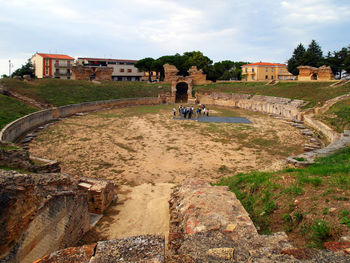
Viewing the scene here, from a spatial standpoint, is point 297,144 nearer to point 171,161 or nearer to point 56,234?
point 171,161

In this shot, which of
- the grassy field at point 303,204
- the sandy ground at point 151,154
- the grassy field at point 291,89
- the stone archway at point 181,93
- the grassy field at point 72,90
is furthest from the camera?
the stone archway at point 181,93

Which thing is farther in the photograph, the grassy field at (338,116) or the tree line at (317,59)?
the tree line at (317,59)

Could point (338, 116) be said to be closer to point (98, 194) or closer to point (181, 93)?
point (98, 194)

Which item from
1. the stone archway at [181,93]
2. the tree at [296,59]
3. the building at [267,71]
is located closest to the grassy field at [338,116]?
the stone archway at [181,93]

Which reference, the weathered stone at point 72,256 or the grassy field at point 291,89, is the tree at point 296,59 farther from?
the weathered stone at point 72,256

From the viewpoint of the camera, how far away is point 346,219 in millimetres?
4590

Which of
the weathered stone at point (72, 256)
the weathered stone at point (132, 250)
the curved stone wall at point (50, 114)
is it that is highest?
the curved stone wall at point (50, 114)

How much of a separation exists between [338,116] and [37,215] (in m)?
21.5

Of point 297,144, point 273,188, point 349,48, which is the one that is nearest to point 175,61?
point 349,48

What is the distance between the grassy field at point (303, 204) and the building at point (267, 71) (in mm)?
55002

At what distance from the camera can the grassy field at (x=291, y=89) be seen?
27562 mm

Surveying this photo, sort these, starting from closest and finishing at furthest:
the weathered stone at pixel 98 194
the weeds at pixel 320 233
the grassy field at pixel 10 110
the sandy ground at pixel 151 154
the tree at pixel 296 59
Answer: the weeds at pixel 320 233, the weathered stone at pixel 98 194, the sandy ground at pixel 151 154, the grassy field at pixel 10 110, the tree at pixel 296 59

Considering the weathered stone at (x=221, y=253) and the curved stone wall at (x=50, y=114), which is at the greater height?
the curved stone wall at (x=50, y=114)

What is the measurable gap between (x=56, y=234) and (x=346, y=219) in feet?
18.6
